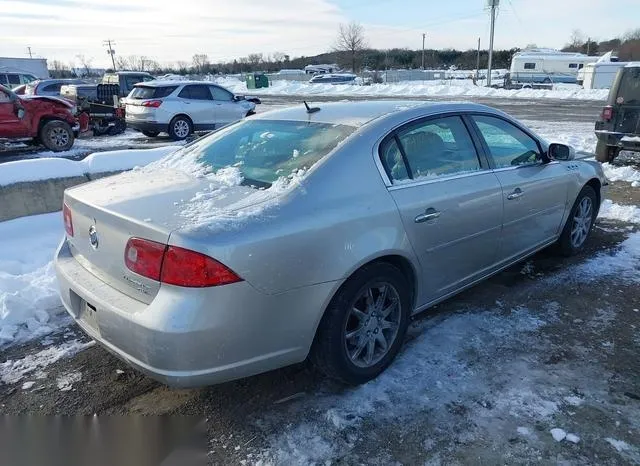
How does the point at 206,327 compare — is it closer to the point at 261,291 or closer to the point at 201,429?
the point at 261,291

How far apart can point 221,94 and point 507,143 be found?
1291 centimetres

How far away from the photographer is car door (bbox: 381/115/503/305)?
10.6 ft

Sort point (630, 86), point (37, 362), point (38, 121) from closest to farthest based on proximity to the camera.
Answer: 1. point (37, 362)
2. point (630, 86)
3. point (38, 121)

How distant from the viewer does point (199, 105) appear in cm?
1541

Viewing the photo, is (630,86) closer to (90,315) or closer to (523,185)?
(523,185)

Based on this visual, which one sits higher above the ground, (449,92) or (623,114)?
(623,114)

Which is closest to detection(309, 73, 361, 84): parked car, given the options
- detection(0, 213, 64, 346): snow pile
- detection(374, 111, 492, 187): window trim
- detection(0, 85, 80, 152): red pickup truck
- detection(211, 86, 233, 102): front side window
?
detection(211, 86, 233, 102): front side window

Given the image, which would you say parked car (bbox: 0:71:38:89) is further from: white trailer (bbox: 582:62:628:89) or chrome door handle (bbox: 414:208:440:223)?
chrome door handle (bbox: 414:208:440:223)

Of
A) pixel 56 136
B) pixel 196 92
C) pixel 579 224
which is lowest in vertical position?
pixel 579 224

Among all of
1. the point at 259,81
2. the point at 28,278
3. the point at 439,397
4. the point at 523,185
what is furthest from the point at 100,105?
the point at 259,81

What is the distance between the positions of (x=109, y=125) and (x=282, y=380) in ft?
50.9

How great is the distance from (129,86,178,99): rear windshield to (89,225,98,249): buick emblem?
12955 millimetres

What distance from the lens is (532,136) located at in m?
4.52

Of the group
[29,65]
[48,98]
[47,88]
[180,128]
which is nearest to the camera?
[48,98]
